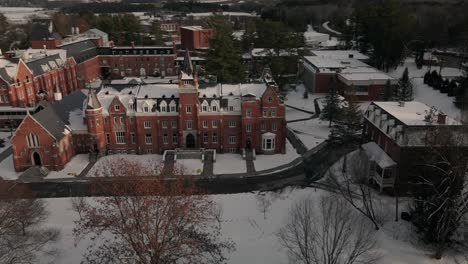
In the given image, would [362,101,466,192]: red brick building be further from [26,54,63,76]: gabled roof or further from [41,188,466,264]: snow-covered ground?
[26,54,63,76]: gabled roof

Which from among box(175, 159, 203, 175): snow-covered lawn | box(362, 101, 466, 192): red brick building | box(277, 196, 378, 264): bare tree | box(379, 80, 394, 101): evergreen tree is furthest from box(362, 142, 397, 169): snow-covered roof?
box(379, 80, 394, 101): evergreen tree

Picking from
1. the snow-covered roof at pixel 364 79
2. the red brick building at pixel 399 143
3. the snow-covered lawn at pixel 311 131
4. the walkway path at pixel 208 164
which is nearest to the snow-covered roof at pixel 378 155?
the red brick building at pixel 399 143

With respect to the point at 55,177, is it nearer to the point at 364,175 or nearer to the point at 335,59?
the point at 364,175

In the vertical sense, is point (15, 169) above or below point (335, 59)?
below

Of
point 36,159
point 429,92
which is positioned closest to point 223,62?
point 36,159

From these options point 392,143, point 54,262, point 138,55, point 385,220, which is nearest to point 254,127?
point 392,143

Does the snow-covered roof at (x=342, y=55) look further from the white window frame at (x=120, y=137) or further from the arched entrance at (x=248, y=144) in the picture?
the white window frame at (x=120, y=137)
